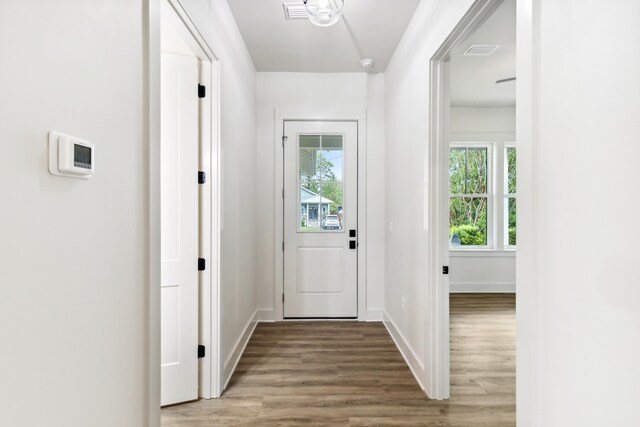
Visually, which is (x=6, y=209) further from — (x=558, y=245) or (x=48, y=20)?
(x=558, y=245)

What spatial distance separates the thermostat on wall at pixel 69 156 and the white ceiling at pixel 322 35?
82.2 inches

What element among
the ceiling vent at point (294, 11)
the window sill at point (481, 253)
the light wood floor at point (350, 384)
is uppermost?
the ceiling vent at point (294, 11)

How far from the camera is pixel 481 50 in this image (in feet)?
10.8


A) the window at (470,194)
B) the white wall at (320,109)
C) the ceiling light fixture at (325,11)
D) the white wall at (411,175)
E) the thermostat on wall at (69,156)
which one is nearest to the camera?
the thermostat on wall at (69,156)

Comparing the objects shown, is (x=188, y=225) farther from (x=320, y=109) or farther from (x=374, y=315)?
(x=374, y=315)

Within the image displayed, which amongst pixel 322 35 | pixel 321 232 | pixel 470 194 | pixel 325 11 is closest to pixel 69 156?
pixel 325 11

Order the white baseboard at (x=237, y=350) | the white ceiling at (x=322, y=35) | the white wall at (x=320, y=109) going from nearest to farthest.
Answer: the white baseboard at (x=237, y=350), the white ceiling at (x=322, y=35), the white wall at (x=320, y=109)

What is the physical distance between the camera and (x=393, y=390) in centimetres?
240

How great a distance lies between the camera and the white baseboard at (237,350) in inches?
97.5

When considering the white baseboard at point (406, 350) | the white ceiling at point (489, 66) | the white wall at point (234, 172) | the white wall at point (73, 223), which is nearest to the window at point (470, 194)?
the white ceiling at point (489, 66)

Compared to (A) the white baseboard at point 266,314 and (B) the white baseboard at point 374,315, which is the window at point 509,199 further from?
(A) the white baseboard at point 266,314

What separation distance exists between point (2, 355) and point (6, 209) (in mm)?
300

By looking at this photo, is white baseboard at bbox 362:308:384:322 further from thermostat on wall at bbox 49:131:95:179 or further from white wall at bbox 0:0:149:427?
thermostat on wall at bbox 49:131:95:179

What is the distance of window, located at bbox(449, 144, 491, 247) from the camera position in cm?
530
